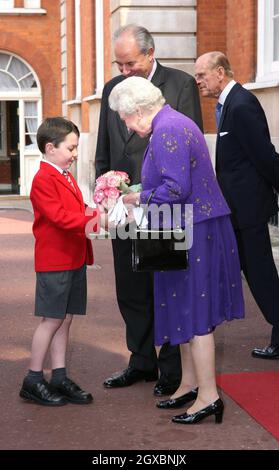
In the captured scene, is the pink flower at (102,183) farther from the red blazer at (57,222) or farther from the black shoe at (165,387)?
the black shoe at (165,387)

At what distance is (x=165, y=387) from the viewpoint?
5254 millimetres

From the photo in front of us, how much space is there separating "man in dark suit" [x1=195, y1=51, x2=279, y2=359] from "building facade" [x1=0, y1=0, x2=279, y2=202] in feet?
15.5

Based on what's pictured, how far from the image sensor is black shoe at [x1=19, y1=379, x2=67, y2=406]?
5082mm

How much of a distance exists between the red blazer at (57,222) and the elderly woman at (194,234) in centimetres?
40

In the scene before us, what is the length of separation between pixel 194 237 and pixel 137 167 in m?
→ 0.93

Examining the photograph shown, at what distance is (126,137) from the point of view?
17.8 feet

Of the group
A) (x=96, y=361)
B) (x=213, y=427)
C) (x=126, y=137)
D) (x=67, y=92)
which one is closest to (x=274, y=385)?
(x=213, y=427)

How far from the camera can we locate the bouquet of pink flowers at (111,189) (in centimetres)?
471

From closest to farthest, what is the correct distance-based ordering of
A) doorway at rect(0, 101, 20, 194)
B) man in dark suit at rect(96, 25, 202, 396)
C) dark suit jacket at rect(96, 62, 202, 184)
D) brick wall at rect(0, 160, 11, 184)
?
man in dark suit at rect(96, 25, 202, 396)
dark suit jacket at rect(96, 62, 202, 184)
doorway at rect(0, 101, 20, 194)
brick wall at rect(0, 160, 11, 184)

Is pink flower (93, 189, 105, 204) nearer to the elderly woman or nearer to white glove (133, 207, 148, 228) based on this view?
the elderly woman

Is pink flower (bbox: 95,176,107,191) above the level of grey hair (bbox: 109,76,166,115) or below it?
below

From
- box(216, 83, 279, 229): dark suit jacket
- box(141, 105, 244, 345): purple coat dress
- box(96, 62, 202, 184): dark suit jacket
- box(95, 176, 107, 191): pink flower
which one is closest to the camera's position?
box(141, 105, 244, 345): purple coat dress

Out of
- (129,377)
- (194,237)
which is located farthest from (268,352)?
(194,237)

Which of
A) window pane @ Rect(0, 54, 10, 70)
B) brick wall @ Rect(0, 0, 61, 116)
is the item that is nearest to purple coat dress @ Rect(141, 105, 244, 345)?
brick wall @ Rect(0, 0, 61, 116)
